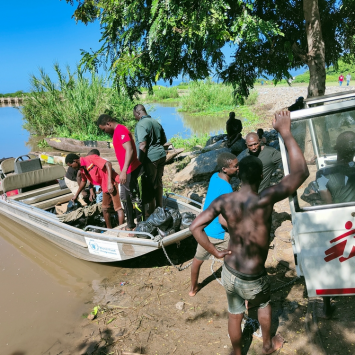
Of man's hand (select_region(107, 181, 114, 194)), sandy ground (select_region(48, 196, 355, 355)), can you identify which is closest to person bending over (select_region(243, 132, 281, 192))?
sandy ground (select_region(48, 196, 355, 355))

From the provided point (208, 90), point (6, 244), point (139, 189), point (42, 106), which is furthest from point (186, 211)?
point (208, 90)

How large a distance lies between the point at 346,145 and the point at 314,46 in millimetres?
3723

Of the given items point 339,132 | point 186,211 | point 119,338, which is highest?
point 339,132

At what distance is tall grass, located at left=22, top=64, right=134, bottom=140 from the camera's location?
1841 cm

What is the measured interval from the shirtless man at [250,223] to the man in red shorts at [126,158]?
2.54 metres

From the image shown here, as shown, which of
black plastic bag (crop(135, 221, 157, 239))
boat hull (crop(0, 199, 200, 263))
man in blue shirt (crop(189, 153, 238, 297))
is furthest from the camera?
black plastic bag (crop(135, 221, 157, 239))

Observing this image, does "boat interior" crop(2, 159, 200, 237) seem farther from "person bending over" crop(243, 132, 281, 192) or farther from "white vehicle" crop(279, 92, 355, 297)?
"white vehicle" crop(279, 92, 355, 297)

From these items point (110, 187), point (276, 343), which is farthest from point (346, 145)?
point (110, 187)

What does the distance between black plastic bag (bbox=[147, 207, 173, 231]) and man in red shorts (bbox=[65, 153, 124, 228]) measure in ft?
2.98

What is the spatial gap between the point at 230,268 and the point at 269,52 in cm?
491

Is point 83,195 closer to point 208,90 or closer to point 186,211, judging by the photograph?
point 186,211

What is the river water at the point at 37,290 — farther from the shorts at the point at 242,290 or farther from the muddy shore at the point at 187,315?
the shorts at the point at 242,290

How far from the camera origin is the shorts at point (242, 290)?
2.46m

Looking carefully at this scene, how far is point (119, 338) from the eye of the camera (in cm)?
371
